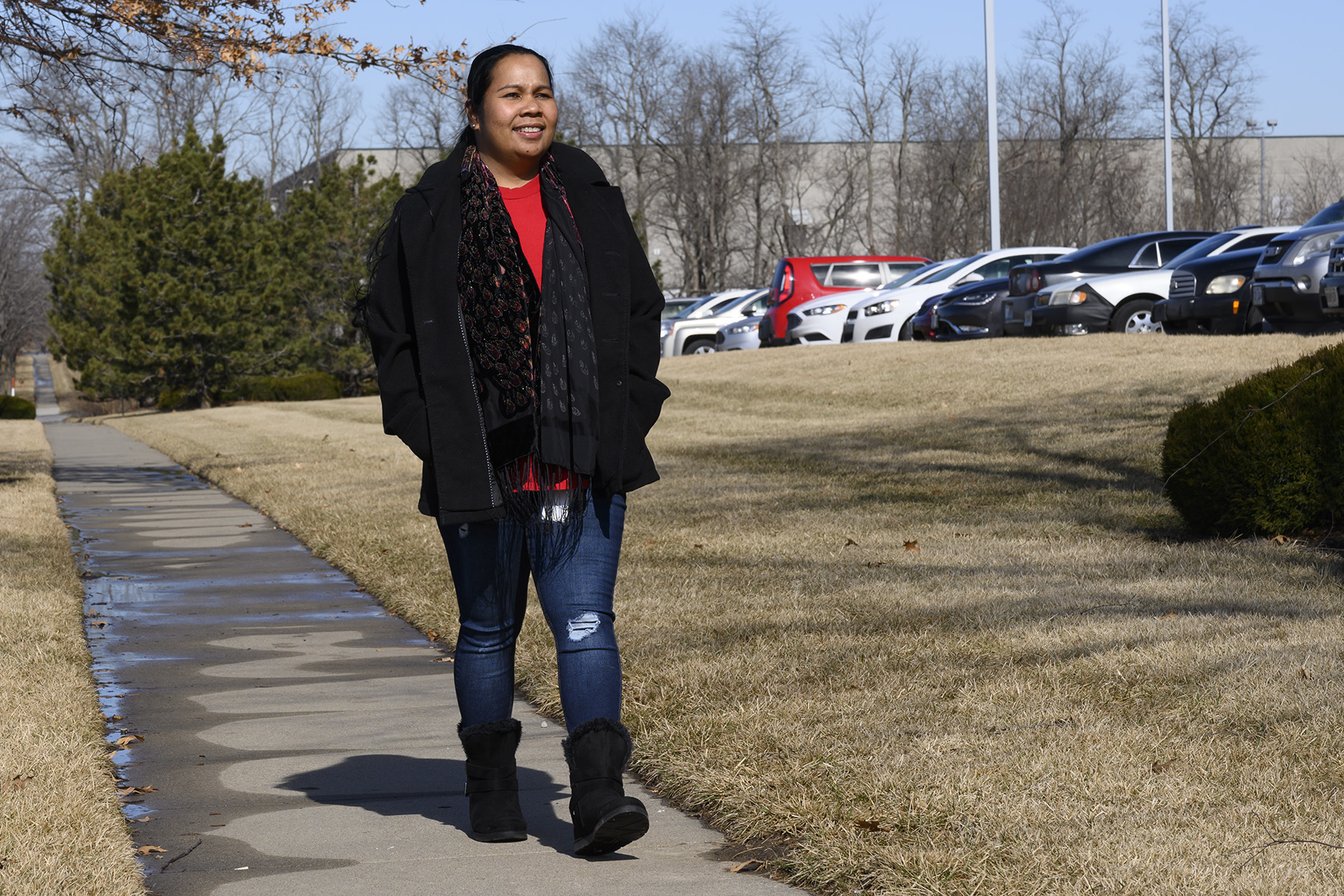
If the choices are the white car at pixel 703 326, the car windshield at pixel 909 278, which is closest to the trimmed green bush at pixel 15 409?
the white car at pixel 703 326

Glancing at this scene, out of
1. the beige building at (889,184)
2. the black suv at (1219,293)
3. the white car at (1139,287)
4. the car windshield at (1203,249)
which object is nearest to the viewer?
the black suv at (1219,293)

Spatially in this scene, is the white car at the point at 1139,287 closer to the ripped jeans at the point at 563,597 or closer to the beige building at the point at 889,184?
the ripped jeans at the point at 563,597

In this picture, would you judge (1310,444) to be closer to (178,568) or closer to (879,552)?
(879,552)

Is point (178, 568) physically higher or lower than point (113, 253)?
lower

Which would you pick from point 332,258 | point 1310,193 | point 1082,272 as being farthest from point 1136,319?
point 1310,193

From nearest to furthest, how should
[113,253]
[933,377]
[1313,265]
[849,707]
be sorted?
[849,707]
[1313,265]
[933,377]
[113,253]

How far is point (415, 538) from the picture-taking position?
908 centimetres

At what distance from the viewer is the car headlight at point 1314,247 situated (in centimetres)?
1461

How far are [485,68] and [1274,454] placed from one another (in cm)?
555

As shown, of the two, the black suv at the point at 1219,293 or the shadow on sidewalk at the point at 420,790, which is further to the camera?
the black suv at the point at 1219,293

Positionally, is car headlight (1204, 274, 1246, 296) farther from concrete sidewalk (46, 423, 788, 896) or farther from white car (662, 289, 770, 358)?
white car (662, 289, 770, 358)

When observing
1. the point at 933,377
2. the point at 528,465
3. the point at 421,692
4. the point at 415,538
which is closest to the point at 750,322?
the point at 933,377

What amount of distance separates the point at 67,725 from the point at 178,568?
4320 millimetres

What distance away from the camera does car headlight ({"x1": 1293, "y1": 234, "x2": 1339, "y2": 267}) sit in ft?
47.9
